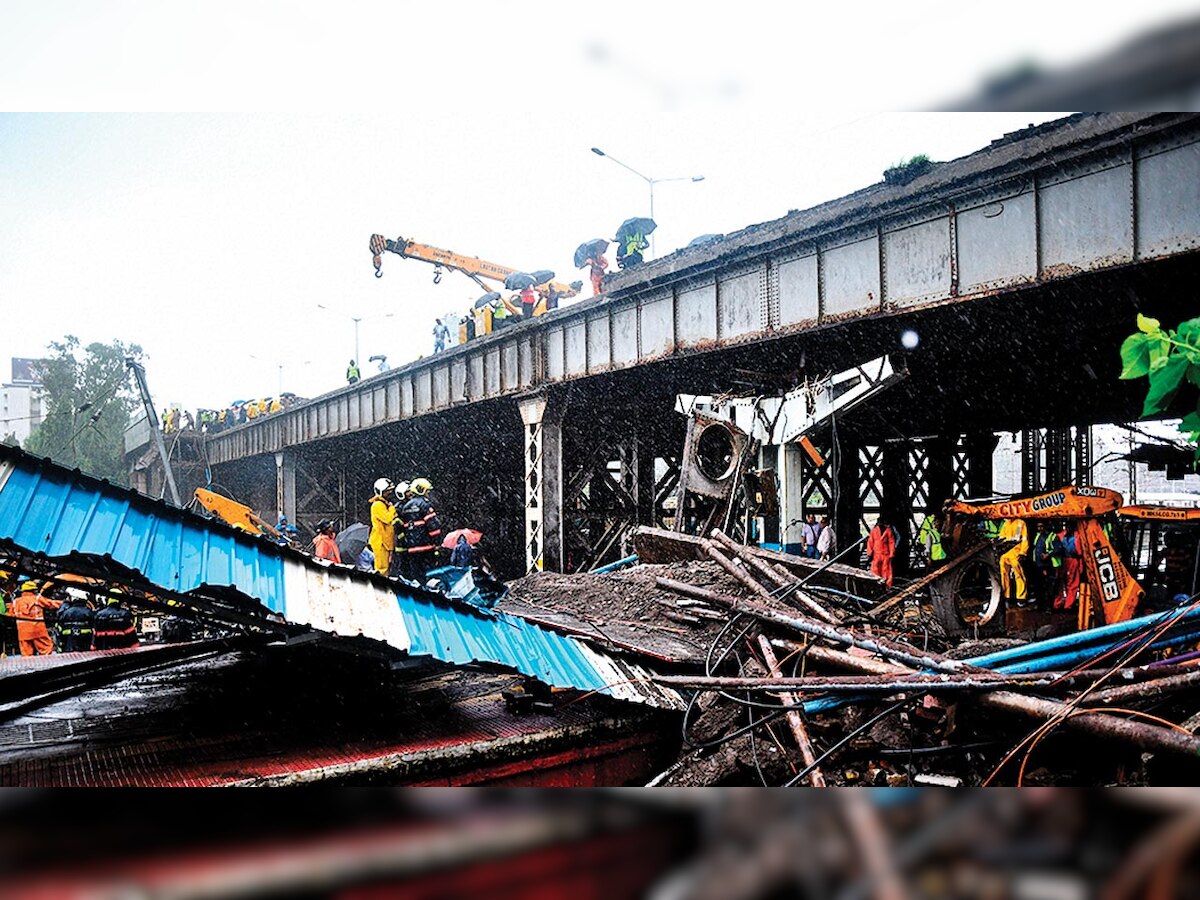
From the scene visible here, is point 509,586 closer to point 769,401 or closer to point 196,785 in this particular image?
point 769,401

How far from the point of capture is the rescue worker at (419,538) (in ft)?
33.9

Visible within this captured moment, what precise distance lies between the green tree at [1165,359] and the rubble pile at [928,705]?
145cm

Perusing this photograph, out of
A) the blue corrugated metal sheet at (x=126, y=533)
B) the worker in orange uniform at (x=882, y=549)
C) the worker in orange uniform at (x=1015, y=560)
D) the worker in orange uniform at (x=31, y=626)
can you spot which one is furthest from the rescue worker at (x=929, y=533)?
the worker in orange uniform at (x=31, y=626)

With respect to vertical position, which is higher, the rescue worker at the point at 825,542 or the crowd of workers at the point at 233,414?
the crowd of workers at the point at 233,414

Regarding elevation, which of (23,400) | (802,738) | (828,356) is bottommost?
(802,738)

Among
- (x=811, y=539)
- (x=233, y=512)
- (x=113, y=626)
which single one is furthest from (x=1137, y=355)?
(x=233, y=512)

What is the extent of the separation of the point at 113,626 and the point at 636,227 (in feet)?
35.7

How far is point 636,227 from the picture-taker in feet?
47.1

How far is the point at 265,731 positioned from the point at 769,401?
8995 mm

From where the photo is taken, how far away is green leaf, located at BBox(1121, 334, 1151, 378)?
203 inches

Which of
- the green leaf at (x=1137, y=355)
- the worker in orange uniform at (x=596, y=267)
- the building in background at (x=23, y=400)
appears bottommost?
the green leaf at (x=1137, y=355)

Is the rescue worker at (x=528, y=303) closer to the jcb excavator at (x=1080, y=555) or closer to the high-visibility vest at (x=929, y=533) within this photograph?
the high-visibility vest at (x=929, y=533)

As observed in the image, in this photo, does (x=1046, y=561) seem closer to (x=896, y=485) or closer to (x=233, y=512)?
(x=896, y=485)

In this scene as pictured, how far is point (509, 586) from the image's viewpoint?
11.6 m
